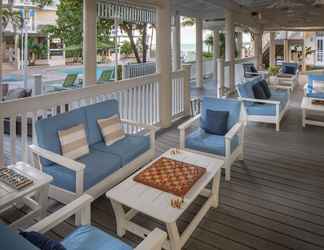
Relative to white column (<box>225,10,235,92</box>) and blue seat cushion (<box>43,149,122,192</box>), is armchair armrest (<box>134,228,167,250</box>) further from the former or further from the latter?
white column (<box>225,10,235,92</box>)

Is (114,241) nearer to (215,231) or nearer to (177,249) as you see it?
(177,249)

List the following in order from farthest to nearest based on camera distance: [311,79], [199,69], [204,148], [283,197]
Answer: [199,69], [311,79], [204,148], [283,197]

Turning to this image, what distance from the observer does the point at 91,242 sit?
184 cm

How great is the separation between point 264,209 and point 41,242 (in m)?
2.17

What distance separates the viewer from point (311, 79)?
747 centimetres

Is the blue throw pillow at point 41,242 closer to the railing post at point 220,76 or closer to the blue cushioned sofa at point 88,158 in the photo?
the blue cushioned sofa at point 88,158

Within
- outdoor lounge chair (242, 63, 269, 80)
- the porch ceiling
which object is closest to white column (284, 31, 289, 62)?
the porch ceiling

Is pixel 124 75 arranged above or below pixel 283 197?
above

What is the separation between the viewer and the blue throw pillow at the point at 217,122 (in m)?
4.01

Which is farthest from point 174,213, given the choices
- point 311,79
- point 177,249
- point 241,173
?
point 311,79

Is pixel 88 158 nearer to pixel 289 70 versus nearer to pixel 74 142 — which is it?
pixel 74 142

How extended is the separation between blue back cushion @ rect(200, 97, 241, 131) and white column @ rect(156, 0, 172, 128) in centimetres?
141

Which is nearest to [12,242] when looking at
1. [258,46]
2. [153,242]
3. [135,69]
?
[153,242]

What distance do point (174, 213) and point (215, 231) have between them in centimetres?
67
